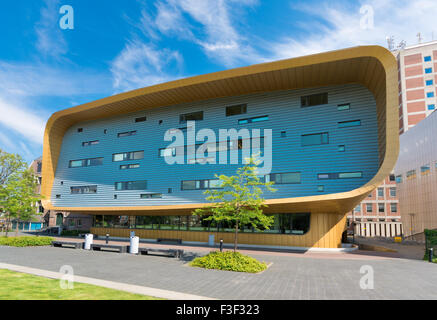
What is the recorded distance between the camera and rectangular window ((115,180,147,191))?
31.8 metres

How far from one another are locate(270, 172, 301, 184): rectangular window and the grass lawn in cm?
1851

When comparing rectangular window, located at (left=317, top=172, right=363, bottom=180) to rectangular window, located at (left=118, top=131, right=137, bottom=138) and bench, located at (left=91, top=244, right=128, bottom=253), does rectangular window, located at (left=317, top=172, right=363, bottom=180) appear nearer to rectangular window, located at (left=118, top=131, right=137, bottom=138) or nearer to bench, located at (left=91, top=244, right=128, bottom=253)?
bench, located at (left=91, top=244, right=128, bottom=253)

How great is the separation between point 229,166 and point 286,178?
5626mm

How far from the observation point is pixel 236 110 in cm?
2902

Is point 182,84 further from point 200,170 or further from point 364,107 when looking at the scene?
point 364,107

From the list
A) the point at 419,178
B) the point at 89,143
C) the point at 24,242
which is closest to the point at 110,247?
the point at 24,242

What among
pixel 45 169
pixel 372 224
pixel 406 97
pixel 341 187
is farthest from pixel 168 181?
pixel 406 97

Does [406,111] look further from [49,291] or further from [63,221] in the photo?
[49,291]

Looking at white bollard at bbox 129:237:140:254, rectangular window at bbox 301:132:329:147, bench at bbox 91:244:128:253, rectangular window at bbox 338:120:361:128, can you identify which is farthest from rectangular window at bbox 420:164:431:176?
bench at bbox 91:244:128:253

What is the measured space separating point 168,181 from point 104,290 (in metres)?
20.8

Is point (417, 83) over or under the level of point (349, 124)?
over

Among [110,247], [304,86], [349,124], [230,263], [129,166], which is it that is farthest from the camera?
[129,166]

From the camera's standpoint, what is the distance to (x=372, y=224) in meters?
65.6
